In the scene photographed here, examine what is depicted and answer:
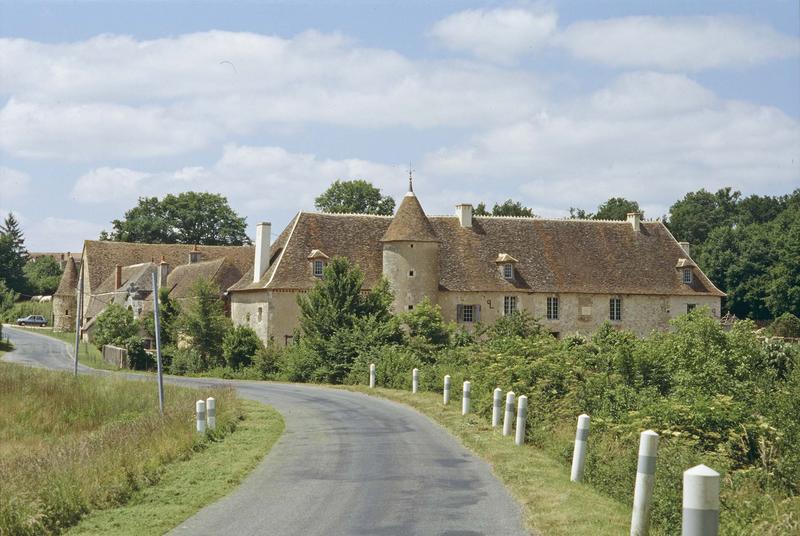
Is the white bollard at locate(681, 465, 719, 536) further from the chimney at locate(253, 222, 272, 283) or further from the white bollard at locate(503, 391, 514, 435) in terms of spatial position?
the chimney at locate(253, 222, 272, 283)

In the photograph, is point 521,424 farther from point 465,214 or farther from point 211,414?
point 465,214

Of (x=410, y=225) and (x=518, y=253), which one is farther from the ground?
(x=410, y=225)

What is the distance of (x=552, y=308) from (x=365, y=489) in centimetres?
4231

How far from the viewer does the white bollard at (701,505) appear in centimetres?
621

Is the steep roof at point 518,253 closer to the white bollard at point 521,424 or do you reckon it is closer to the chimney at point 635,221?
the chimney at point 635,221

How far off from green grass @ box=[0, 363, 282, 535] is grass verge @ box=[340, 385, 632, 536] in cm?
397

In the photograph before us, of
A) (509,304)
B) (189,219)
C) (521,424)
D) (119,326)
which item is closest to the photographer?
(521,424)

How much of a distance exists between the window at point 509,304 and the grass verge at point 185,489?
Answer: 3472cm

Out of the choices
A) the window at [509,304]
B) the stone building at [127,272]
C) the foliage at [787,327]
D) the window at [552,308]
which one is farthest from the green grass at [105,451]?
the foliage at [787,327]

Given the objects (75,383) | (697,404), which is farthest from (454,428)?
(75,383)

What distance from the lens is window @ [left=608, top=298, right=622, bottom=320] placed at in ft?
180

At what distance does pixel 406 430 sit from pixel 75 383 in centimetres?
1561

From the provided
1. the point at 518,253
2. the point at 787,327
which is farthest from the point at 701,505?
the point at 787,327

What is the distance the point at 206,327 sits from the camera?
4844 centimetres
